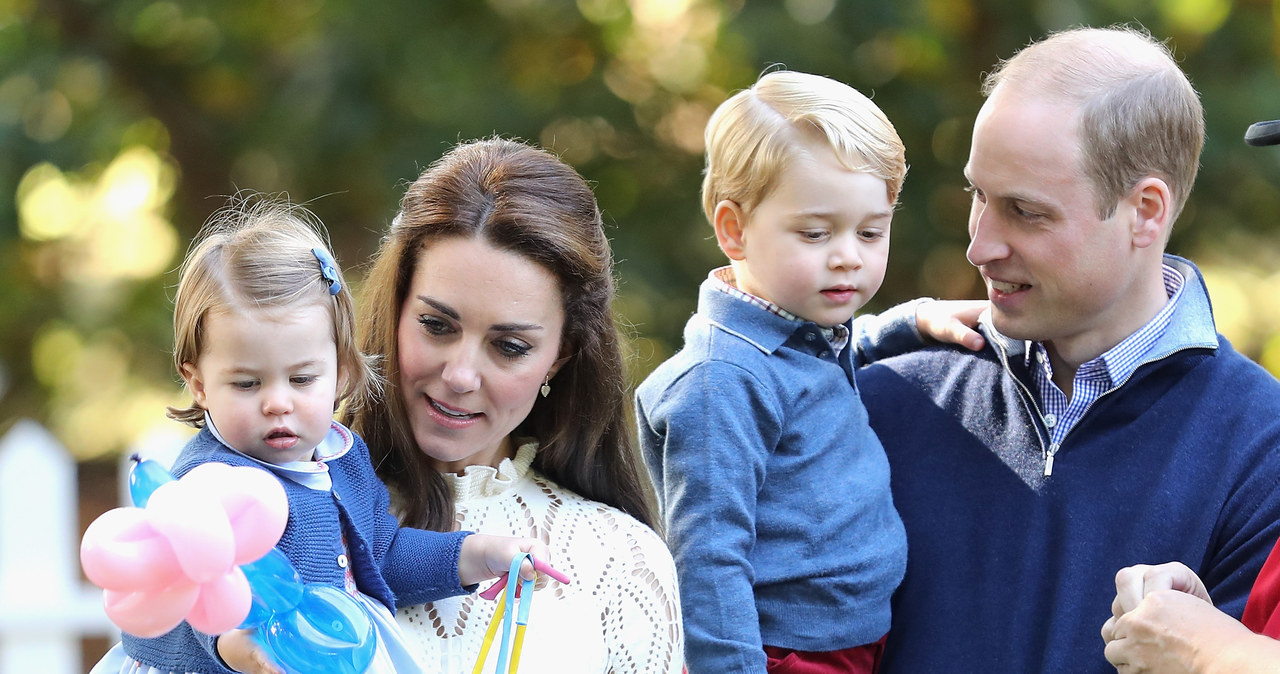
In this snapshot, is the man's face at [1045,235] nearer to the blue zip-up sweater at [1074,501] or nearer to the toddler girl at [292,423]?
the blue zip-up sweater at [1074,501]

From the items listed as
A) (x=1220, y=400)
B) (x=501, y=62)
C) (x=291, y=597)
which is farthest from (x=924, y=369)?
(x=501, y=62)

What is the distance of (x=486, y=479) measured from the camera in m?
2.38

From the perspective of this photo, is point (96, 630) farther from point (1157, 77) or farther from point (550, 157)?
point (1157, 77)

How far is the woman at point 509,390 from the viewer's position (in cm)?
223

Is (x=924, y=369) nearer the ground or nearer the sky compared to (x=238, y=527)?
nearer the ground

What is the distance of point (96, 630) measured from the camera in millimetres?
4359

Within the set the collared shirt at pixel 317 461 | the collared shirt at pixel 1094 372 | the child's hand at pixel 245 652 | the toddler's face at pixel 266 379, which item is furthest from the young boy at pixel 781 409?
the child's hand at pixel 245 652

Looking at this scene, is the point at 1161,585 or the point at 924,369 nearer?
the point at 1161,585

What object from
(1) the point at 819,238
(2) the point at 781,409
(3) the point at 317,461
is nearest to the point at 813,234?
(1) the point at 819,238

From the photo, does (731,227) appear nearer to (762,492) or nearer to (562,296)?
(562,296)

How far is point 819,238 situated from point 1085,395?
1.87 feet

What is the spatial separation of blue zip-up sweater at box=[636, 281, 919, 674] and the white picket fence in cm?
245

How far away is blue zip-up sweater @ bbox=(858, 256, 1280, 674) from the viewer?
2.30 meters

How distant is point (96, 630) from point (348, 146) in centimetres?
190
